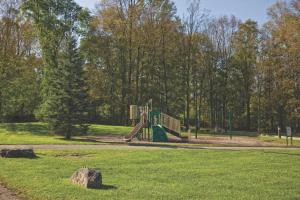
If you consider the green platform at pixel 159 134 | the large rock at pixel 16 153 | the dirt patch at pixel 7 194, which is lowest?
the dirt patch at pixel 7 194

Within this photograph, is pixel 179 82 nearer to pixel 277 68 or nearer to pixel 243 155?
pixel 277 68

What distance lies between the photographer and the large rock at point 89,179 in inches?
431

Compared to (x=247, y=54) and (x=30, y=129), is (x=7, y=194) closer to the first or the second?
(x=30, y=129)

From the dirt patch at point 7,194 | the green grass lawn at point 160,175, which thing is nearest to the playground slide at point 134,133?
the green grass lawn at point 160,175

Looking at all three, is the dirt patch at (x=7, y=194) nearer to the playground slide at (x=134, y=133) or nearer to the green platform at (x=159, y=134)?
the playground slide at (x=134, y=133)

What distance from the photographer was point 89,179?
10984mm

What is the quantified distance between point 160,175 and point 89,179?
2.82m

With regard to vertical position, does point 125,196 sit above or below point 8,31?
below

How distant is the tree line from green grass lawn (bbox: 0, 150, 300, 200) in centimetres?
2558

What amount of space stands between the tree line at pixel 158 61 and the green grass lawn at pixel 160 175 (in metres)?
25.6

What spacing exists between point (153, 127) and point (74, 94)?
6.09 metres

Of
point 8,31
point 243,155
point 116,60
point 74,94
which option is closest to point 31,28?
point 8,31

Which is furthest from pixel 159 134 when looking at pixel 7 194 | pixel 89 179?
pixel 7 194

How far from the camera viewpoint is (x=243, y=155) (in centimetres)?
1934
